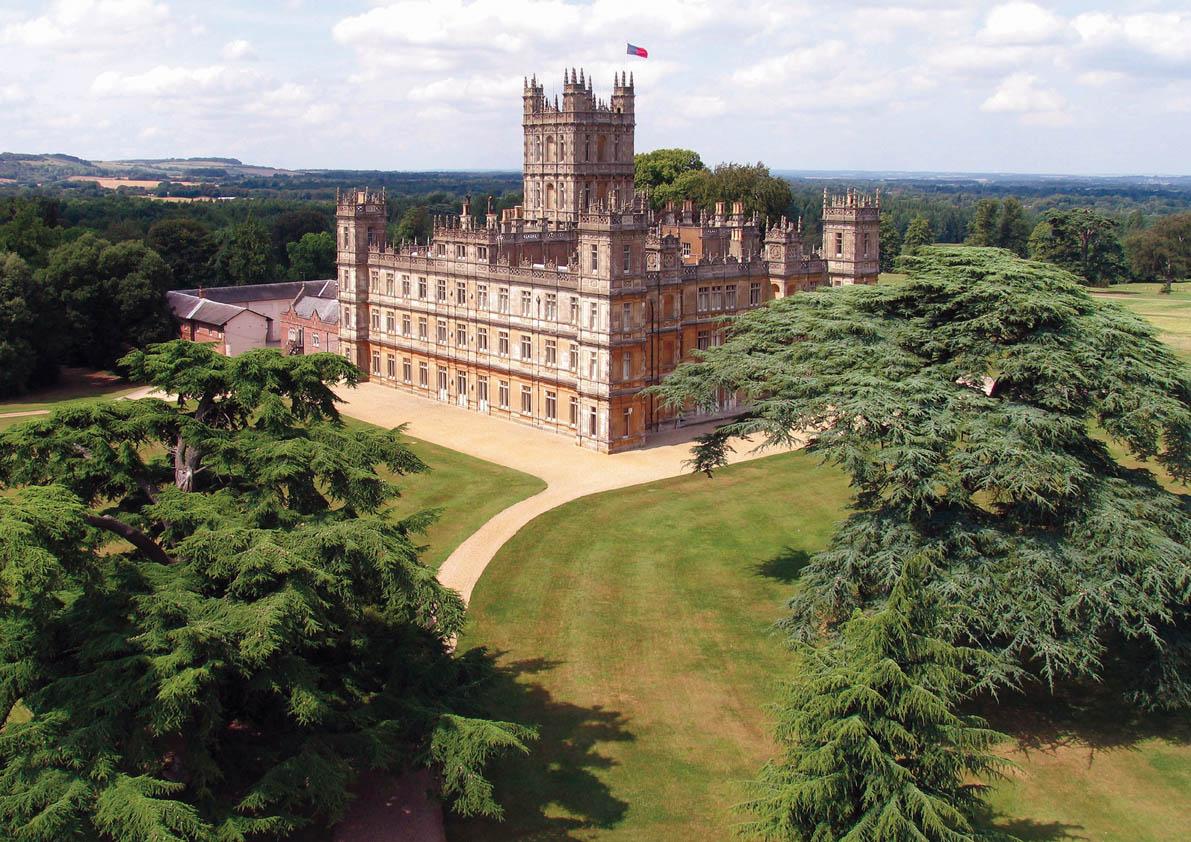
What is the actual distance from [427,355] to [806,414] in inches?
1428

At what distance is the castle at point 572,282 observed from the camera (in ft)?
160

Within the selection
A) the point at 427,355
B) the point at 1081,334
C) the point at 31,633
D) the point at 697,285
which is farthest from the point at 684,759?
the point at 427,355

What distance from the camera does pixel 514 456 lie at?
48344 millimetres

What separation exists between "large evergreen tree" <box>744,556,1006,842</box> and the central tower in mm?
50780

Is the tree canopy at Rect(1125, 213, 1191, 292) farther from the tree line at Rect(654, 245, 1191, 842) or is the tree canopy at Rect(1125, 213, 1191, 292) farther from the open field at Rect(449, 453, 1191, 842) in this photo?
the tree line at Rect(654, 245, 1191, 842)

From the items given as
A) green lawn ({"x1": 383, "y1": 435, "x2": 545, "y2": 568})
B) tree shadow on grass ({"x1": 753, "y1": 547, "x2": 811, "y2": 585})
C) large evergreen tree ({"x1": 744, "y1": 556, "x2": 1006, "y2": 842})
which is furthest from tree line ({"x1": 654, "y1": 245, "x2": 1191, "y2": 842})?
green lawn ({"x1": 383, "y1": 435, "x2": 545, "y2": 568})

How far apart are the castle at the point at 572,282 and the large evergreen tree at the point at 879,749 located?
999 inches

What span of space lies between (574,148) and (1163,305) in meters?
70.1

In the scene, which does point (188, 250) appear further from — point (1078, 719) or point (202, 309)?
point (1078, 719)

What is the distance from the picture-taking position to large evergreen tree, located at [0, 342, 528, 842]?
642 inches

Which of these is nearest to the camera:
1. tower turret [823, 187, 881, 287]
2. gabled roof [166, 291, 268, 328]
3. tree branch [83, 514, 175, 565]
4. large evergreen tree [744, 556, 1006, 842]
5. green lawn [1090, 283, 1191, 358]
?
large evergreen tree [744, 556, 1006, 842]

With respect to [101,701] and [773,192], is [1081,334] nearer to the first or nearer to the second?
[101,701]

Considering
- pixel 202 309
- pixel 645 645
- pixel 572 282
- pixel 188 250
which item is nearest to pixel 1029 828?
pixel 645 645

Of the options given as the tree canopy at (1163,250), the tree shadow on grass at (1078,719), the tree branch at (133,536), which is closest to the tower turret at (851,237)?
the tree shadow on grass at (1078,719)
